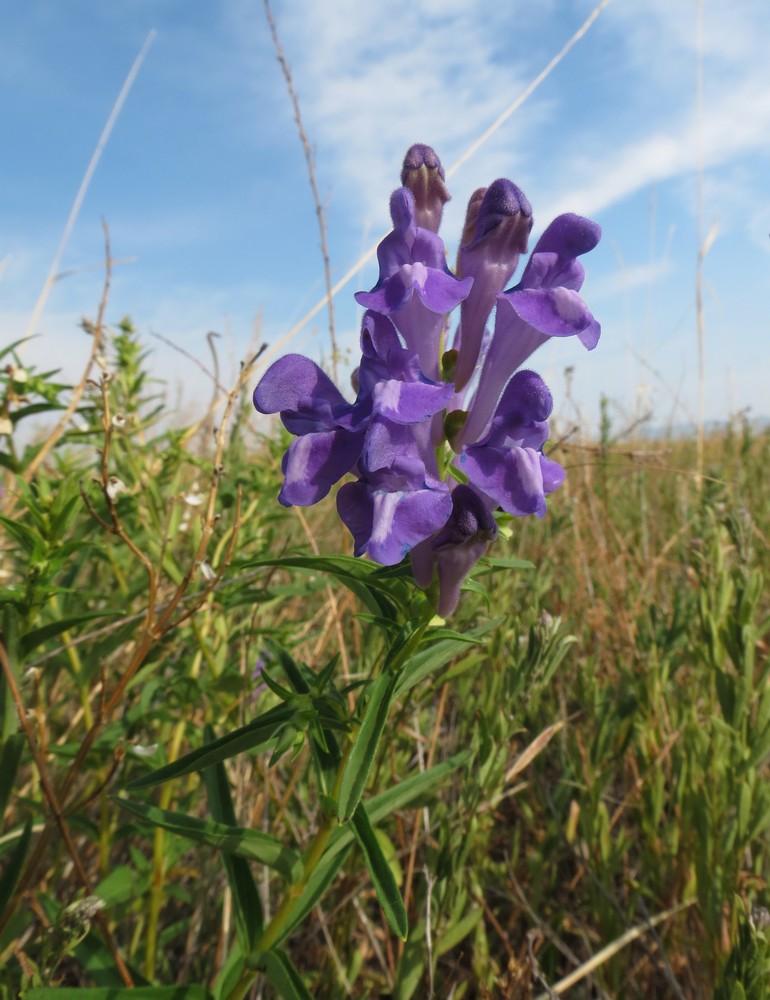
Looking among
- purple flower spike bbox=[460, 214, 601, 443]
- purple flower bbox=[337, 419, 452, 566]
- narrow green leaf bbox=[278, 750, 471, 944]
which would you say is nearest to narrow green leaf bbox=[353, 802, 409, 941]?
narrow green leaf bbox=[278, 750, 471, 944]

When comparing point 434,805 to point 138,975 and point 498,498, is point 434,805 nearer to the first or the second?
point 138,975

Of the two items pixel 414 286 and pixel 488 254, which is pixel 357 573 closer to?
pixel 414 286

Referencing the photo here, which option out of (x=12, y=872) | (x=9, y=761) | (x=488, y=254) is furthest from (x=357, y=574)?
(x=12, y=872)

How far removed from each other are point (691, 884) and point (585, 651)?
111 cm

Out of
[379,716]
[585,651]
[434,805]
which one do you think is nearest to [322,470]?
[379,716]

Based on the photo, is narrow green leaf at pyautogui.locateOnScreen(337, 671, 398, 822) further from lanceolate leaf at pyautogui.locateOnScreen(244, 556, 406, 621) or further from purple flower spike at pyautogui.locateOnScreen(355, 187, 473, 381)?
purple flower spike at pyautogui.locateOnScreen(355, 187, 473, 381)

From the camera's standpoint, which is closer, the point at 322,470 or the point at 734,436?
the point at 322,470

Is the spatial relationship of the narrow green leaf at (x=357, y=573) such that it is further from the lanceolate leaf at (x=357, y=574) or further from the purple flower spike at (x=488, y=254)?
the purple flower spike at (x=488, y=254)

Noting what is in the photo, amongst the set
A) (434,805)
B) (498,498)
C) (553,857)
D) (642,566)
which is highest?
(498,498)

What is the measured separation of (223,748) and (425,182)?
3.45 feet

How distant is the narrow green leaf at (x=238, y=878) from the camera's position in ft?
4.43

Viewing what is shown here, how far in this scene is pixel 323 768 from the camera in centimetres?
130

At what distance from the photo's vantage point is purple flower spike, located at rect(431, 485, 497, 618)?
1.12 meters

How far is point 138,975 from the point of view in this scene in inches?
59.9
